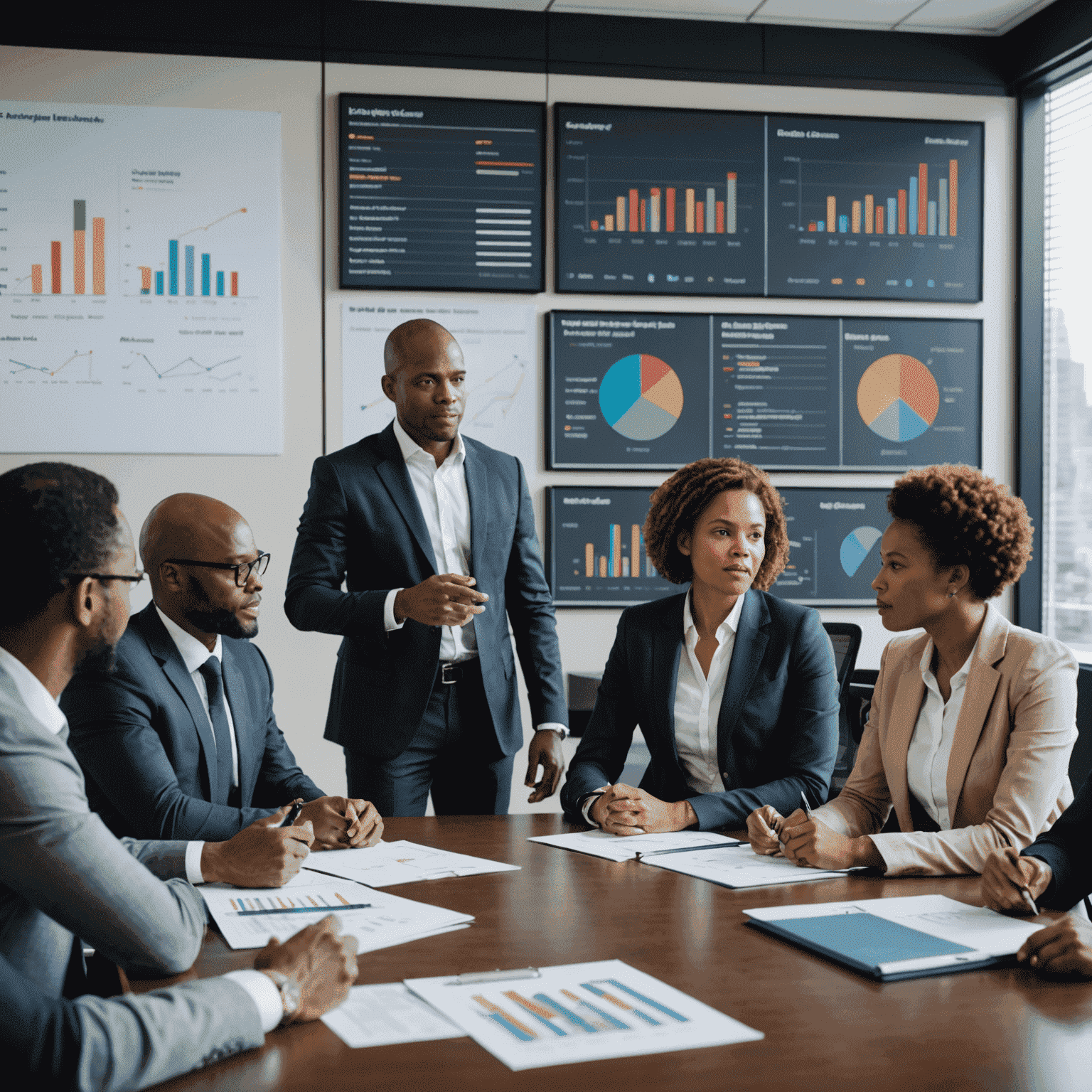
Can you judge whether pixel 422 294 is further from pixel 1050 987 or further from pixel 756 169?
pixel 1050 987

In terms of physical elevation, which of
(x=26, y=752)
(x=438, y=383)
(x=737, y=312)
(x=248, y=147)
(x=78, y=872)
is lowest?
(x=78, y=872)

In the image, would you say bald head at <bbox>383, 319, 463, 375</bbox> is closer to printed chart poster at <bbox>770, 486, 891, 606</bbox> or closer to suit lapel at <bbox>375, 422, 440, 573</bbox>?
suit lapel at <bbox>375, 422, 440, 573</bbox>

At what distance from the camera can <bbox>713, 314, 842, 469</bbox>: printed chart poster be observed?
4254mm

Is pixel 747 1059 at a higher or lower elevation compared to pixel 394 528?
lower

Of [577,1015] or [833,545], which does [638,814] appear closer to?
[577,1015]

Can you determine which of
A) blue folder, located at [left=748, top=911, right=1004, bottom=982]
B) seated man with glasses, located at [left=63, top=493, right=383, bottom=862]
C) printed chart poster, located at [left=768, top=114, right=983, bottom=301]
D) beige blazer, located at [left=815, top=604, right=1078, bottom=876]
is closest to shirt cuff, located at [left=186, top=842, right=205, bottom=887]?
seated man with glasses, located at [left=63, top=493, right=383, bottom=862]

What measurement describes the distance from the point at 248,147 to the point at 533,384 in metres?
1.29

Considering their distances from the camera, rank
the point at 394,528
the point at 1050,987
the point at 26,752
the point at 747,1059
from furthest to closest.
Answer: the point at 394,528, the point at 1050,987, the point at 26,752, the point at 747,1059

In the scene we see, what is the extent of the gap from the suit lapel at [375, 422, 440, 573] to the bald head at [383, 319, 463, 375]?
254mm

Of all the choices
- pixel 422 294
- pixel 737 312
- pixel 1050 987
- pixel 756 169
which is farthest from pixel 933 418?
pixel 1050 987

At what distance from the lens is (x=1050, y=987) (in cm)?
128

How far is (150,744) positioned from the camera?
194 centimetres

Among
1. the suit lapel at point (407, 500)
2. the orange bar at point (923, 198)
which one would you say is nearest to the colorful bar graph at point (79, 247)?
the suit lapel at point (407, 500)

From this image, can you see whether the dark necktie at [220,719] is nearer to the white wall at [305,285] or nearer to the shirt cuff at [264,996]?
the shirt cuff at [264,996]
